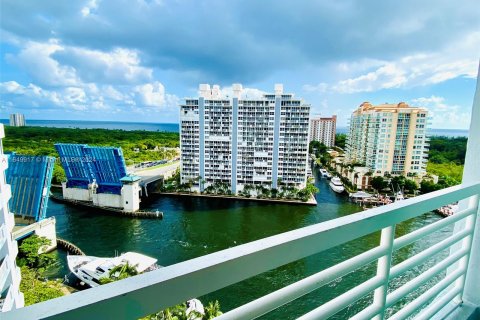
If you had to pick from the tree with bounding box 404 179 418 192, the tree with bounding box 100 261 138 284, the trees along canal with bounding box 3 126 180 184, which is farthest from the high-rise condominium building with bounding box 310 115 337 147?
the tree with bounding box 100 261 138 284

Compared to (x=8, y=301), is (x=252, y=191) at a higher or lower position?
lower

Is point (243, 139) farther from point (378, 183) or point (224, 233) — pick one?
point (378, 183)

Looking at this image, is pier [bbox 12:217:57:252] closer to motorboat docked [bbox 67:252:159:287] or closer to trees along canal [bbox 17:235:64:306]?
trees along canal [bbox 17:235:64:306]

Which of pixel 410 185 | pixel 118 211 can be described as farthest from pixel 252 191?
pixel 410 185


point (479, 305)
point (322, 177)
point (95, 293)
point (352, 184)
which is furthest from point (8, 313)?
point (322, 177)

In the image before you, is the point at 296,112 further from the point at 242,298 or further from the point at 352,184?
the point at 242,298

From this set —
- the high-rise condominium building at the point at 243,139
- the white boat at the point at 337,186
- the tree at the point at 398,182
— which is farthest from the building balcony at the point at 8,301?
the white boat at the point at 337,186
